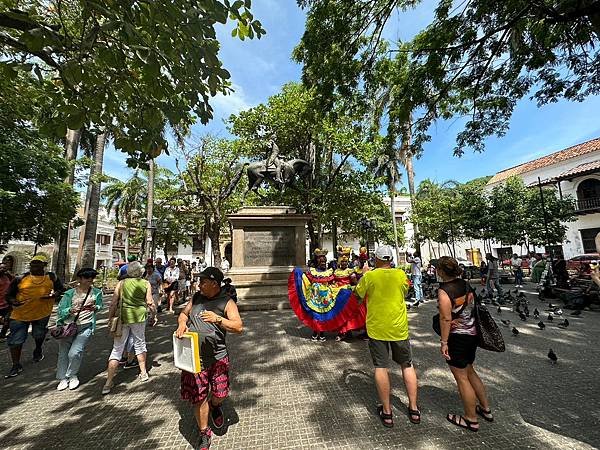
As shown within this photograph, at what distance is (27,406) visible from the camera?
3.47 m

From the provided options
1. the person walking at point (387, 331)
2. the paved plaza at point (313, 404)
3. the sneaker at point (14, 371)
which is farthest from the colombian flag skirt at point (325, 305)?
the sneaker at point (14, 371)

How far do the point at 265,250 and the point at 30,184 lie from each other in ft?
29.2

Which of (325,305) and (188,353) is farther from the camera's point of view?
(325,305)

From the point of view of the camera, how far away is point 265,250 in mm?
9375

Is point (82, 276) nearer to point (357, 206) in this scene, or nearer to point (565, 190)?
point (357, 206)

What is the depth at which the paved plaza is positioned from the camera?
104 inches

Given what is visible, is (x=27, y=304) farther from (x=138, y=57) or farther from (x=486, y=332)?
(x=486, y=332)

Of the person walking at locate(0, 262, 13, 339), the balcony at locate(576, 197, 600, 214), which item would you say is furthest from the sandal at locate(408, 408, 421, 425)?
the balcony at locate(576, 197, 600, 214)

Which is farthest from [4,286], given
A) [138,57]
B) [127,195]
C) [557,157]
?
[557,157]

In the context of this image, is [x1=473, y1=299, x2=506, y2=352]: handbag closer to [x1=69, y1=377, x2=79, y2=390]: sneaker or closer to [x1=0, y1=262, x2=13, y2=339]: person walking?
[x1=69, y1=377, x2=79, y2=390]: sneaker

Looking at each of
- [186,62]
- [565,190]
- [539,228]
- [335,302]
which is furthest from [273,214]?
[565,190]

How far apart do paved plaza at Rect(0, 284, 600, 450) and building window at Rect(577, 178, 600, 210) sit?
2651 cm

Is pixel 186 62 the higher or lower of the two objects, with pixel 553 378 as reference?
higher

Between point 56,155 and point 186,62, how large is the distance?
38.3 feet
